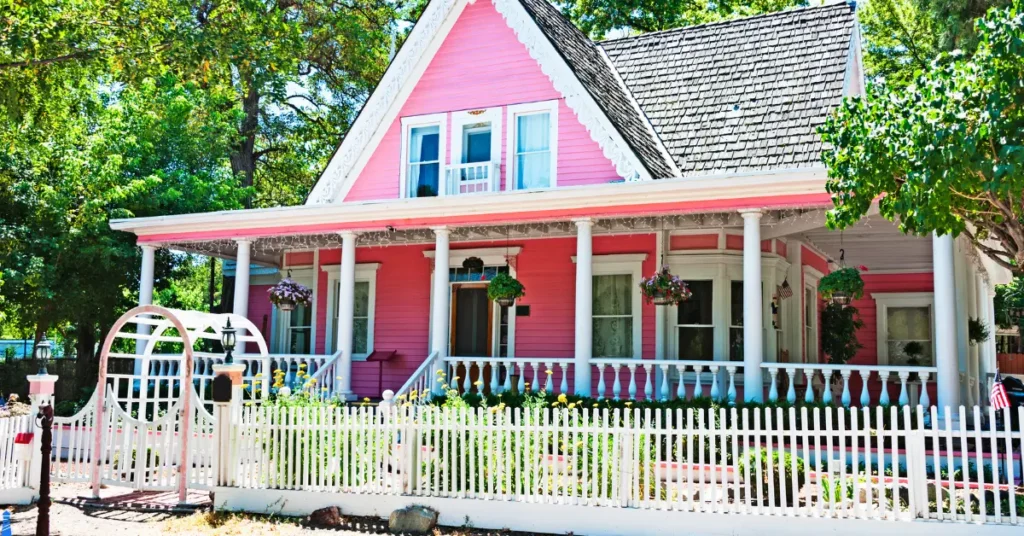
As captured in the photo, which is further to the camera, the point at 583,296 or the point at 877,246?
the point at 877,246

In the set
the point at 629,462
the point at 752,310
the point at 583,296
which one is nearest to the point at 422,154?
the point at 583,296

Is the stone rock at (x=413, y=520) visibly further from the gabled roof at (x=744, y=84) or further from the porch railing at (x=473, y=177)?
the gabled roof at (x=744, y=84)

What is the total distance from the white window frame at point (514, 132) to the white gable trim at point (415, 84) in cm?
38

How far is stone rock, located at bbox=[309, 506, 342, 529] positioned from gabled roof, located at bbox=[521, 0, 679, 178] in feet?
25.0

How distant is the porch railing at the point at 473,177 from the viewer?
51.8 feet

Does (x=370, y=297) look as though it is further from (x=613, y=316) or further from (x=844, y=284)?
(x=844, y=284)

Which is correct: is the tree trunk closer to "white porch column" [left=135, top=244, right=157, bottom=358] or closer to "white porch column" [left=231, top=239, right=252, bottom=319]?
"white porch column" [left=135, top=244, right=157, bottom=358]

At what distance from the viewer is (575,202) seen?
12836mm

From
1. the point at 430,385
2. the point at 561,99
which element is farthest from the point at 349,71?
the point at 430,385

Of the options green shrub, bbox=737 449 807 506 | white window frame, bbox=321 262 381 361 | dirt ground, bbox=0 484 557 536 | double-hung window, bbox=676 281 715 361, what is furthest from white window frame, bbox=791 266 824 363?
dirt ground, bbox=0 484 557 536

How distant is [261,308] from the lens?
1980cm

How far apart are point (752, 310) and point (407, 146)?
7.77 metres

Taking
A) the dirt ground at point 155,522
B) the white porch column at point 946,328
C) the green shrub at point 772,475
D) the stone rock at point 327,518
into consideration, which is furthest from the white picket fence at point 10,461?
the white porch column at point 946,328

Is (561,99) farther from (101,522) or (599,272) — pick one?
(101,522)
